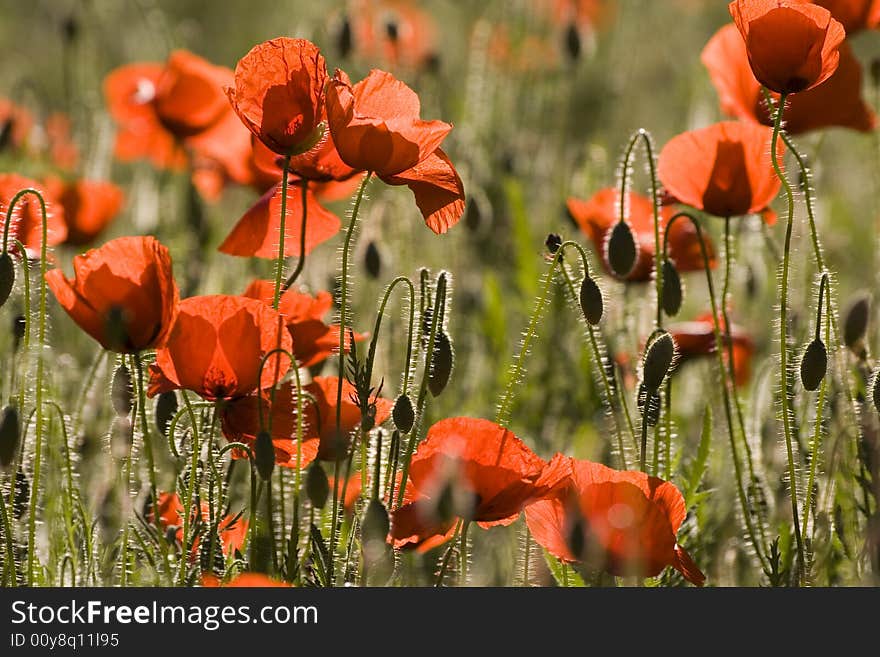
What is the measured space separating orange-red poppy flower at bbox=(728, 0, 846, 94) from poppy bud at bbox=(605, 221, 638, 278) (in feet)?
0.84

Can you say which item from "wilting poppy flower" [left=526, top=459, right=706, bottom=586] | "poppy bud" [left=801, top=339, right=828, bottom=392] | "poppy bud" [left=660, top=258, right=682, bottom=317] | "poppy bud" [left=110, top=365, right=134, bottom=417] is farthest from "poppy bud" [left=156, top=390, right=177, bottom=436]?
"poppy bud" [left=801, top=339, right=828, bottom=392]

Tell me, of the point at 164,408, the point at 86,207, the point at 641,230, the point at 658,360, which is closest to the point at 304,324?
the point at 164,408

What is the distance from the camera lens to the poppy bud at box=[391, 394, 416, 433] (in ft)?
4.41

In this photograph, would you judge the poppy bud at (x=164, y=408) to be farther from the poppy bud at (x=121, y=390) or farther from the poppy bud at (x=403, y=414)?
the poppy bud at (x=403, y=414)

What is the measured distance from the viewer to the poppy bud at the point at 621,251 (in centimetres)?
157

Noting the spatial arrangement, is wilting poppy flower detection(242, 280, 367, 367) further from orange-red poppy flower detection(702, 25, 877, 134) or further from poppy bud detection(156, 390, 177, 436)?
orange-red poppy flower detection(702, 25, 877, 134)

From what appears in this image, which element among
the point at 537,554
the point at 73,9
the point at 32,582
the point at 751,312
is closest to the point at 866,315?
the point at 537,554

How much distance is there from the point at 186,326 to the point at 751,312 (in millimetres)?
1443

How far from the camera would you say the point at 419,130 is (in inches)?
53.3

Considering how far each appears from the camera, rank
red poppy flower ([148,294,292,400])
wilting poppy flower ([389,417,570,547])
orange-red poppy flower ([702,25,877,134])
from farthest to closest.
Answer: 1. orange-red poppy flower ([702,25,877,134])
2. red poppy flower ([148,294,292,400])
3. wilting poppy flower ([389,417,570,547])

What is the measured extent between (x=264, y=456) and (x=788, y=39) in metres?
0.72

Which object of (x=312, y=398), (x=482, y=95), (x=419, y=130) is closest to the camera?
(x=419, y=130)

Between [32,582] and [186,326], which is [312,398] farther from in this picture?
[32,582]
